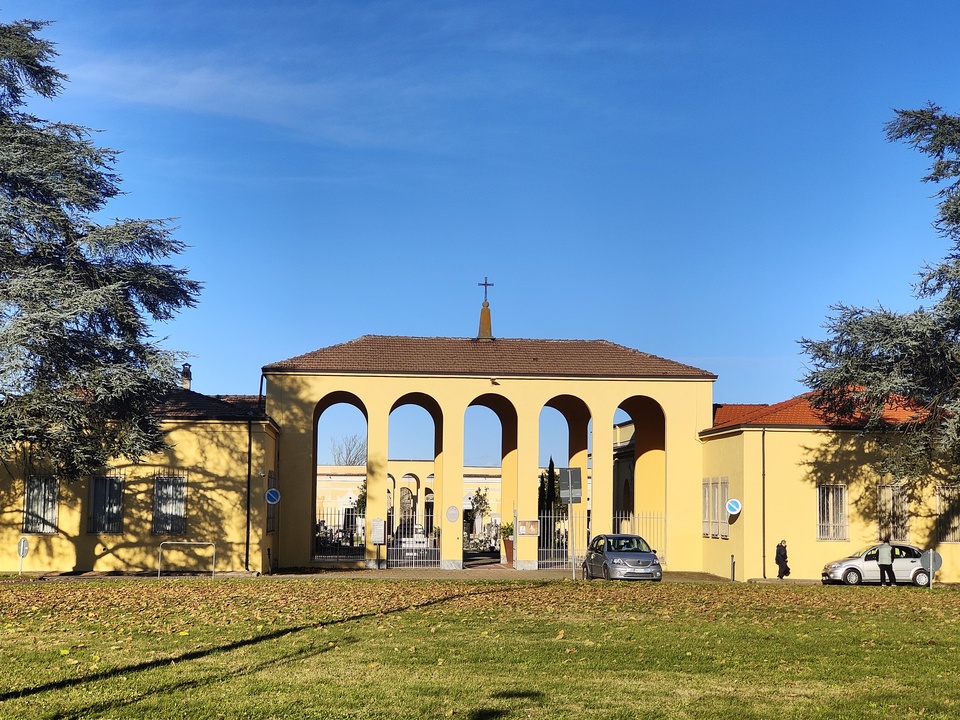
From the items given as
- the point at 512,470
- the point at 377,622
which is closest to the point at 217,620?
the point at 377,622

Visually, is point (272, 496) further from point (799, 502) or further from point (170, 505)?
point (799, 502)

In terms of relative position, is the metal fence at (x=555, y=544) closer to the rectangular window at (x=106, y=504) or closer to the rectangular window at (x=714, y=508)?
the rectangular window at (x=714, y=508)

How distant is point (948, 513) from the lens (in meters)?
32.3

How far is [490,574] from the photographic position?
31844 mm

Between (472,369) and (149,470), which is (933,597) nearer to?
(472,369)

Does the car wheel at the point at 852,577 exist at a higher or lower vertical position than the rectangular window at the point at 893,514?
lower

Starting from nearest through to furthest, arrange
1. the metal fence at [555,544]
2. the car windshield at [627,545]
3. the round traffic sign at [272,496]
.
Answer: the car windshield at [627,545] → the round traffic sign at [272,496] → the metal fence at [555,544]

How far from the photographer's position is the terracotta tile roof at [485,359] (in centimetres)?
3547

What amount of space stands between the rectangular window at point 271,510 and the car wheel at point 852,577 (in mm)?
16859

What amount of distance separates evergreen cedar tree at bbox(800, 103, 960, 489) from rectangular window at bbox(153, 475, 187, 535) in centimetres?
1808

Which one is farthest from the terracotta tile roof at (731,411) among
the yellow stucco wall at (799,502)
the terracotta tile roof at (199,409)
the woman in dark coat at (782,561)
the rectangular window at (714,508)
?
the terracotta tile roof at (199,409)

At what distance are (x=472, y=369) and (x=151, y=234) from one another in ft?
41.5

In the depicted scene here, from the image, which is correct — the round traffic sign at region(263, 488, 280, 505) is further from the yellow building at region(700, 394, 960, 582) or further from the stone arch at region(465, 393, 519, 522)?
the yellow building at region(700, 394, 960, 582)

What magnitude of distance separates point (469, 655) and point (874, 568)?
20.4 metres
